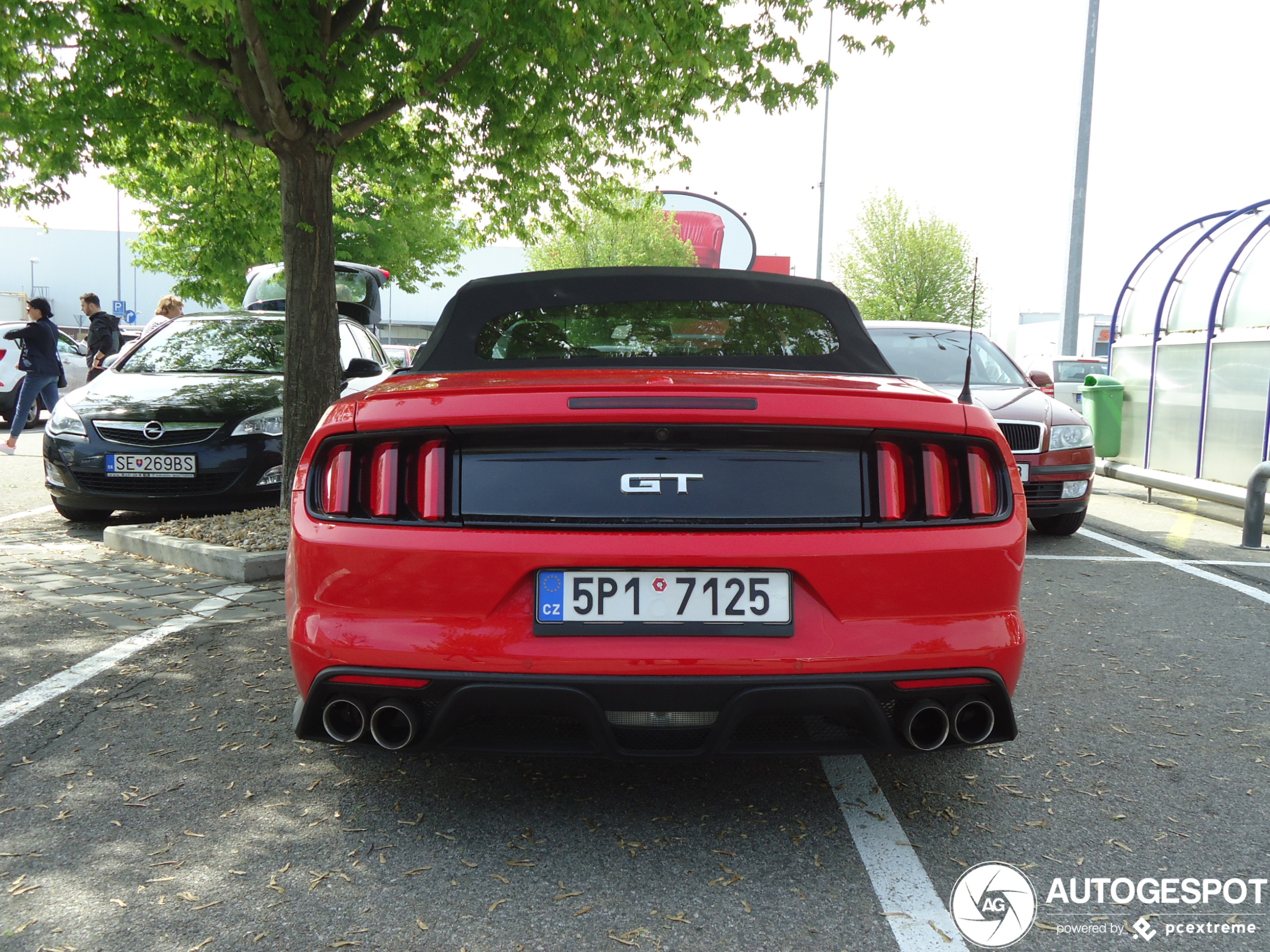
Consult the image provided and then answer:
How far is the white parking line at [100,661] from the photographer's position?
375 cm

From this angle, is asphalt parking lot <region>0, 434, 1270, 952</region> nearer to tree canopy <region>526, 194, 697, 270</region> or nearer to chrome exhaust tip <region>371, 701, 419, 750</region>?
chrome exhaust tip <region>371, 701, 419, 750</region>

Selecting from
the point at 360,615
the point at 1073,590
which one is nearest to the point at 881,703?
the point at 360,615

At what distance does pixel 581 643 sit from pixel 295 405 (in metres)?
5.27

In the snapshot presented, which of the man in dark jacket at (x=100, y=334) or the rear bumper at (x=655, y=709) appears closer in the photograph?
the rear bumper at (x=655, y=709)

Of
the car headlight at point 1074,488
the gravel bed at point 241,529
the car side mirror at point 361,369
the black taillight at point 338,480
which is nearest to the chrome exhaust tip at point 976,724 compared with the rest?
the black taillight at point 338,480

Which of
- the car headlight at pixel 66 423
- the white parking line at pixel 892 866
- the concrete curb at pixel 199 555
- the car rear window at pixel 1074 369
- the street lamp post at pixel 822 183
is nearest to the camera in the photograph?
the white parking line at pixel 892 866

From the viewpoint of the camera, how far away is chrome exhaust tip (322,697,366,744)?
2.63 m

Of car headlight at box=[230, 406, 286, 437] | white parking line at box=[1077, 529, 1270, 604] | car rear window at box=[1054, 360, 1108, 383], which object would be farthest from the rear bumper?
car rear window at box=[1054, 360, 1108, 383]

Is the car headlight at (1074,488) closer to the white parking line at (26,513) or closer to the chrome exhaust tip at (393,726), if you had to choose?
the chrome exhaust tip at (393,726)

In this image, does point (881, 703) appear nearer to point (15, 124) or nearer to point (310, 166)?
point (310, 166)

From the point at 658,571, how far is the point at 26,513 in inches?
301

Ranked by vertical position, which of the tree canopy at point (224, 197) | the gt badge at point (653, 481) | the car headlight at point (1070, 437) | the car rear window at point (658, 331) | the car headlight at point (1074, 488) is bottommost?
the car headlight at point (1074, 488)

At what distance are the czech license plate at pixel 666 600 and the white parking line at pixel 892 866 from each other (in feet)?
2.11

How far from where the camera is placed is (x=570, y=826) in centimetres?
283
